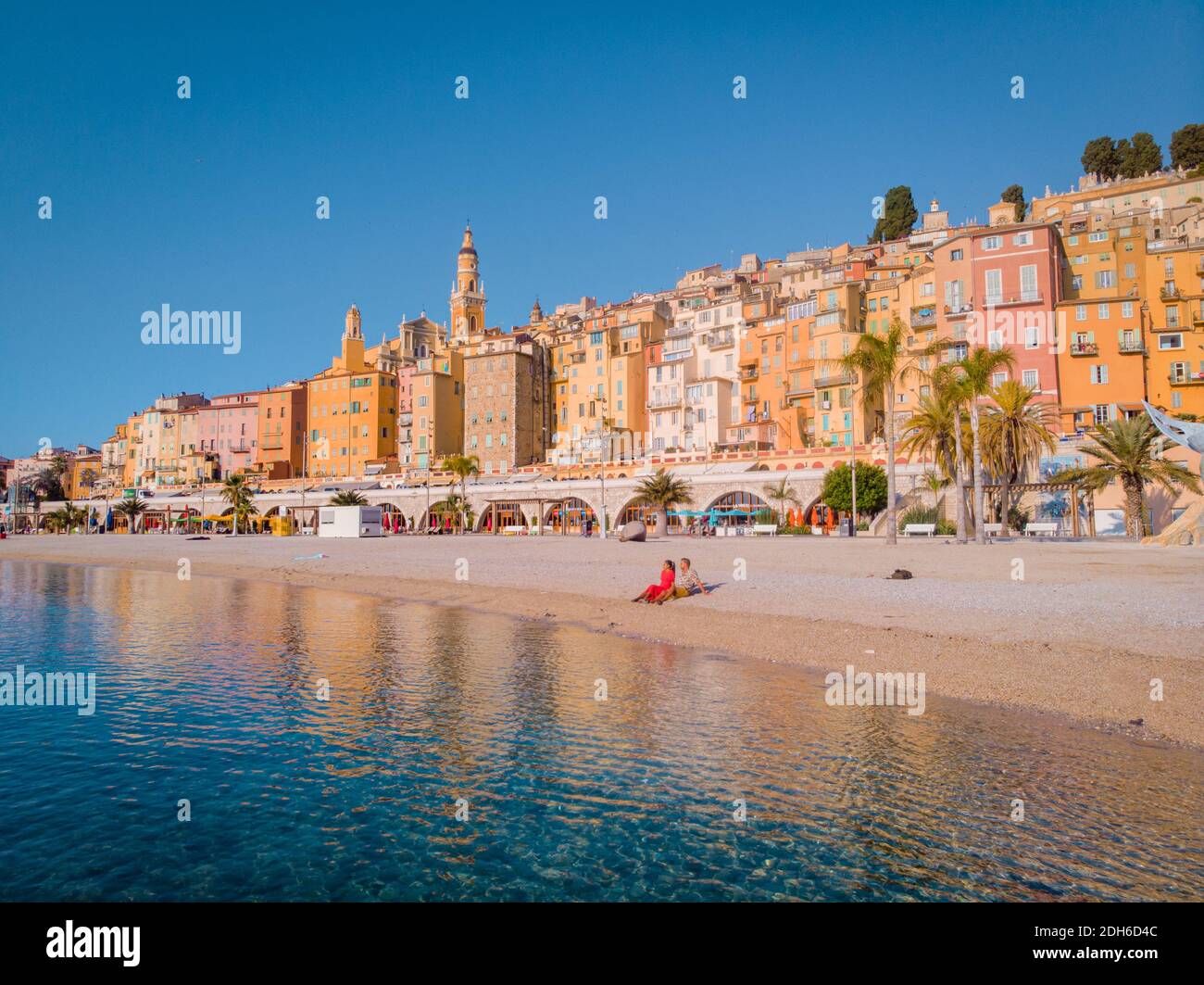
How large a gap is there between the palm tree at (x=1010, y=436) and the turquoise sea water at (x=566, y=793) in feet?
117

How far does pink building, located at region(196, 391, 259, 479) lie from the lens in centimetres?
12669

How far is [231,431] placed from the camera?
12938cm

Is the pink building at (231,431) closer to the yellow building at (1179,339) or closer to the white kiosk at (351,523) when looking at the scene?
the white kiosk at (351,523)

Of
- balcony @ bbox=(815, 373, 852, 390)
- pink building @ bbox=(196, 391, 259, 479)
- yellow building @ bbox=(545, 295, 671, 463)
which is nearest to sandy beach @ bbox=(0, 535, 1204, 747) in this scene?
balcony @ bbox=(815, 373, 852, 390)

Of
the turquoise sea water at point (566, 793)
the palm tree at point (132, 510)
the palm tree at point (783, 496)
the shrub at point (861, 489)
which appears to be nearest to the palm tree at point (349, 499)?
the palm tree at point (132, 510)

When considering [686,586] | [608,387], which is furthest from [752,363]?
[686,586]

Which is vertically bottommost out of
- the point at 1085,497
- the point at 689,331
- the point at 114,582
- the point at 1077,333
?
the point at 114,582

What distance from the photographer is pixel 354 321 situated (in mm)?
132250

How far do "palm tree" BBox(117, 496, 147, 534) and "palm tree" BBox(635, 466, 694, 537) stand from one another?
75292 millimetres

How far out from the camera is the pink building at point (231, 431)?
12669cm

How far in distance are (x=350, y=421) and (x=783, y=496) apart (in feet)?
247
